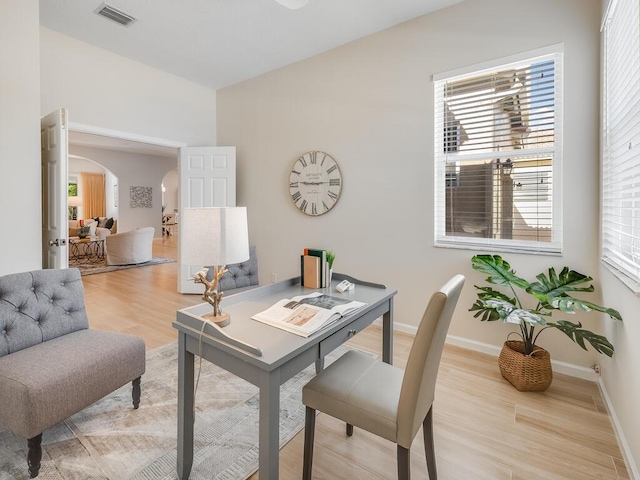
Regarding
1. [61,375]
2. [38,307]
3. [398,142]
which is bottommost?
[61,375]

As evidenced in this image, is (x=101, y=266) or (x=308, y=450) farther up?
(x=101, y=266)

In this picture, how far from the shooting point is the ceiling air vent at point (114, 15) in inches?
115

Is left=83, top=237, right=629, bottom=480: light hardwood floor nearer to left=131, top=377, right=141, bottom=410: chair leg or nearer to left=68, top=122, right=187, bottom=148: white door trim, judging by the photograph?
left=131, top=377, right=141, bottom=410: chair leg

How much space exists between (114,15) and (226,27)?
101 centimetres

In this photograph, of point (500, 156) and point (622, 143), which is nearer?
point (622, 143)

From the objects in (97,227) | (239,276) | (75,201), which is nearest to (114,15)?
(239,276)

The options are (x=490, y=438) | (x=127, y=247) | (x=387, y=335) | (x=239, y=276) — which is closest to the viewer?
(x=490, y=438)

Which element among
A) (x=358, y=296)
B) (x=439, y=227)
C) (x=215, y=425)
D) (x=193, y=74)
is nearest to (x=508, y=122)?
(x=439, y=227)

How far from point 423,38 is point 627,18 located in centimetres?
166

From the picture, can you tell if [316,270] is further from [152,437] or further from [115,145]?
[115,145]

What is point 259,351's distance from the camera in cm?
112

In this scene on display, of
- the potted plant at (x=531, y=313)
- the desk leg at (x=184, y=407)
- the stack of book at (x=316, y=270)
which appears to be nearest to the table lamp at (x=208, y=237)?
the desk leg at (x=184, y=407)

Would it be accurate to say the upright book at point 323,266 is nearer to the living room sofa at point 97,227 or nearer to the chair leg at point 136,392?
the chair leg at point 136,392

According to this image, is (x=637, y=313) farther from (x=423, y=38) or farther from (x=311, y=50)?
(x=311, y=50)
